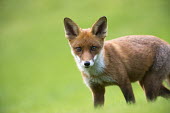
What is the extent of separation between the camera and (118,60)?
10.4m

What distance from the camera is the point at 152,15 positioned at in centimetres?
3878

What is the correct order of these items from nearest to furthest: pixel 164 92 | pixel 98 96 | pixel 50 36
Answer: pixel 98 96
pixel 164 92
pixel 50 36

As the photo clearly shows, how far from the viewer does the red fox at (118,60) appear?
1011 cm

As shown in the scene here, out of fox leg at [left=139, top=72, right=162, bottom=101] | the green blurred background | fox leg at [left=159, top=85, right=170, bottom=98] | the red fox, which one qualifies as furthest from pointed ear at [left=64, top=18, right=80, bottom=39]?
the green blurred background

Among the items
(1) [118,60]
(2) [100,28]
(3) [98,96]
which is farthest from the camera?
(3) [98,96]

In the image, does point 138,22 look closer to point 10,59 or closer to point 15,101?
point 10,59

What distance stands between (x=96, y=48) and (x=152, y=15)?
96.6 ft

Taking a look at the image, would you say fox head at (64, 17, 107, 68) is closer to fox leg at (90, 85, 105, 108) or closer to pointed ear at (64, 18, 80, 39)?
pointed ear at (64, 18, 80, 39)

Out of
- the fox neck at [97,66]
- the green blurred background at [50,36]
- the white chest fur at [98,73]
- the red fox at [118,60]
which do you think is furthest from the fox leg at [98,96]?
the green blurred background at [50,36]

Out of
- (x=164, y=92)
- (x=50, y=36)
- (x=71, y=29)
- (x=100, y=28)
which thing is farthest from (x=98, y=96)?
(x=50, y=36)

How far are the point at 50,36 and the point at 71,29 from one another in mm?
30005

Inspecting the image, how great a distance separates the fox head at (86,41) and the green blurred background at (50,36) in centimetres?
1079

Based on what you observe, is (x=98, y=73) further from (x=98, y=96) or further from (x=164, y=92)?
(x=164, y=92)

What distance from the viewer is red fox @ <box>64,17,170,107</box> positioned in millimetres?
10109
